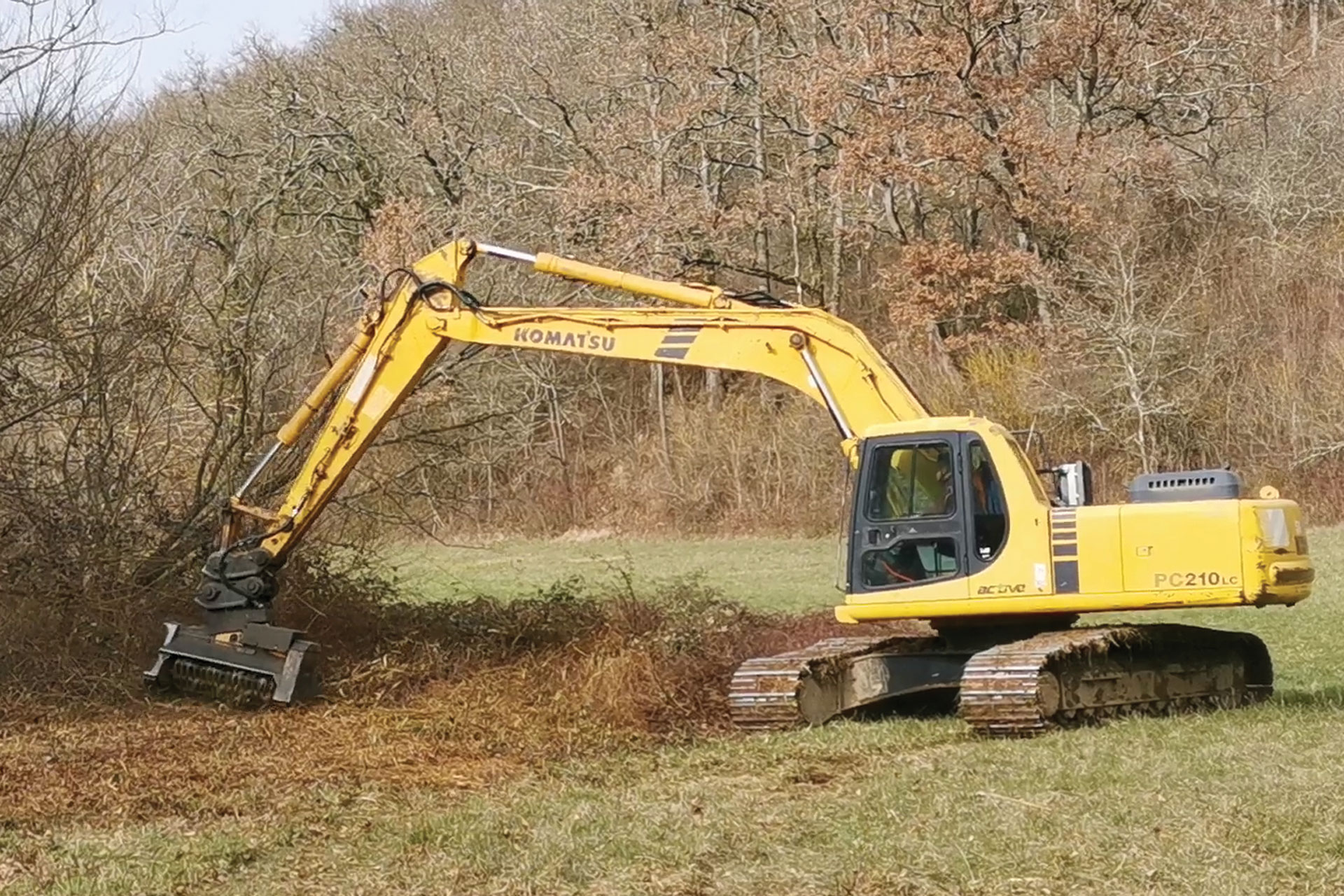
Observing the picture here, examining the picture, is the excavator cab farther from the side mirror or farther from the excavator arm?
the side mirror

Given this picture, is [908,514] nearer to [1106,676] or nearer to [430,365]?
[1106,676]

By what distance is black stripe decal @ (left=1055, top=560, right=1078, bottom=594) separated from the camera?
1077 cm

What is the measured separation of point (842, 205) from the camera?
37406mm

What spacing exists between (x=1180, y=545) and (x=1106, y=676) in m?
0.95

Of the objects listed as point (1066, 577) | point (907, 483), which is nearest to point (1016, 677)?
point (1066, 577)

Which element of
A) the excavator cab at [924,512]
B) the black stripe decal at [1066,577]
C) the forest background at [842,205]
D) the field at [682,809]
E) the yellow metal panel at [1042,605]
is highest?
the forest background at [842,205]

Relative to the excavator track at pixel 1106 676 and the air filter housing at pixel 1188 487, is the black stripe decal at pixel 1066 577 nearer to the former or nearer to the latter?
the excavator track at pixel 1106 676

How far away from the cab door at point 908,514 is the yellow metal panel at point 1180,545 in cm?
100

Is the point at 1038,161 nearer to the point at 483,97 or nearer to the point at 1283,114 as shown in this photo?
the point at 1283,114

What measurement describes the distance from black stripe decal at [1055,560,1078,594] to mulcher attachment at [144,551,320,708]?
4.81m

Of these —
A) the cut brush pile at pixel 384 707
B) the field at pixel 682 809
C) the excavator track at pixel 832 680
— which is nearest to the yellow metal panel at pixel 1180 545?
the field at pixel 682 809

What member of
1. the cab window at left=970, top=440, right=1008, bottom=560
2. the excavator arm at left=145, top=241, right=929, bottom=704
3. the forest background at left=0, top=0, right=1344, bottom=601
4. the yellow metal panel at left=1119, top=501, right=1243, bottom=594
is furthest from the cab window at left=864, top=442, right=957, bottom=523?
the forest background at left=0, top=0, right=1344, bottom=601

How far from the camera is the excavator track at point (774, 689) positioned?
11305 millimetres

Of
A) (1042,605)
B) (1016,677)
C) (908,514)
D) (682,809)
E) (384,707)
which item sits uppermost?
(908,514)
